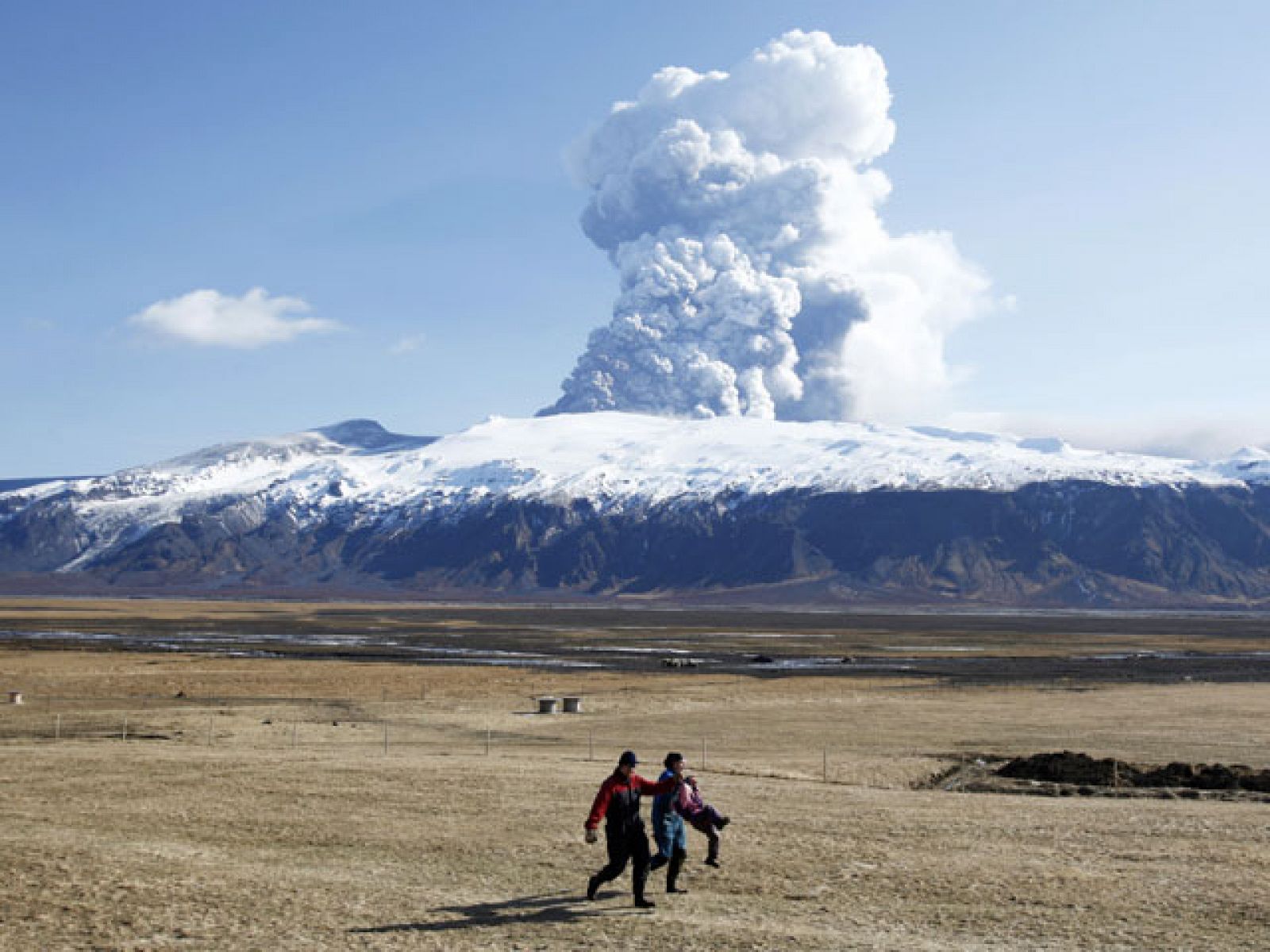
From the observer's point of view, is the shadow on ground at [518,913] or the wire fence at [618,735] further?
the wire fence at [618,735]

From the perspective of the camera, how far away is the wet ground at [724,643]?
89.2 meters

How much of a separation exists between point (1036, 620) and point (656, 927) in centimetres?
18460

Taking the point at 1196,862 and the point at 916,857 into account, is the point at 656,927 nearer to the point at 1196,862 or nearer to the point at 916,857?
the point at 916,857

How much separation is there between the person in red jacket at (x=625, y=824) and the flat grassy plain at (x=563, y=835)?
1.90 ft

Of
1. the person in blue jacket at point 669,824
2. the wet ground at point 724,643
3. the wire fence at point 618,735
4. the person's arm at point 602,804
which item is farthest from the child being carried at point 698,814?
the wet ground at point 724,643

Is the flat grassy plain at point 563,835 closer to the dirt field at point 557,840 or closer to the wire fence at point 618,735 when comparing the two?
the dirt field at point 557,840

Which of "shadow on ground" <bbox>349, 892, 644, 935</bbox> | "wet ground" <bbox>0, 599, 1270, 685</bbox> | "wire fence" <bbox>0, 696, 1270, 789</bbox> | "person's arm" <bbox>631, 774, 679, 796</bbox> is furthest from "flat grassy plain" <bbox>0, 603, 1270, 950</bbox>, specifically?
"wet ground" <bbox>0, 599, 1270, 685</bbox>

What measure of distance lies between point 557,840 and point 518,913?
5825 mm

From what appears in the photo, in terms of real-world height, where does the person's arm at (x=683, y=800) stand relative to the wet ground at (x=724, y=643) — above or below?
above

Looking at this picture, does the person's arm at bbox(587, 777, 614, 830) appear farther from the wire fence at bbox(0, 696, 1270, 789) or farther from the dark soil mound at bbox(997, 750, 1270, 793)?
the dark soil mound at bbox(997, 750, 1270, 793)

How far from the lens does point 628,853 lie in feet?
64.0

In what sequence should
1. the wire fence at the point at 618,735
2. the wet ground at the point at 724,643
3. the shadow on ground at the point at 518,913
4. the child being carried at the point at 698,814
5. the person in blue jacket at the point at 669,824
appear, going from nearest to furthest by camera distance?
the shadow on ground at the point at 518,913, the person in blue jacket at the point at 669,824, the child being carried at the point at 698,814, the wire fence at the point at 618,735, the wet ground at the point at 724,643

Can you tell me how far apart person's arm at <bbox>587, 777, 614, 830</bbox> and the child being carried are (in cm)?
147

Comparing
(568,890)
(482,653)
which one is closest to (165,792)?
(568,890)
